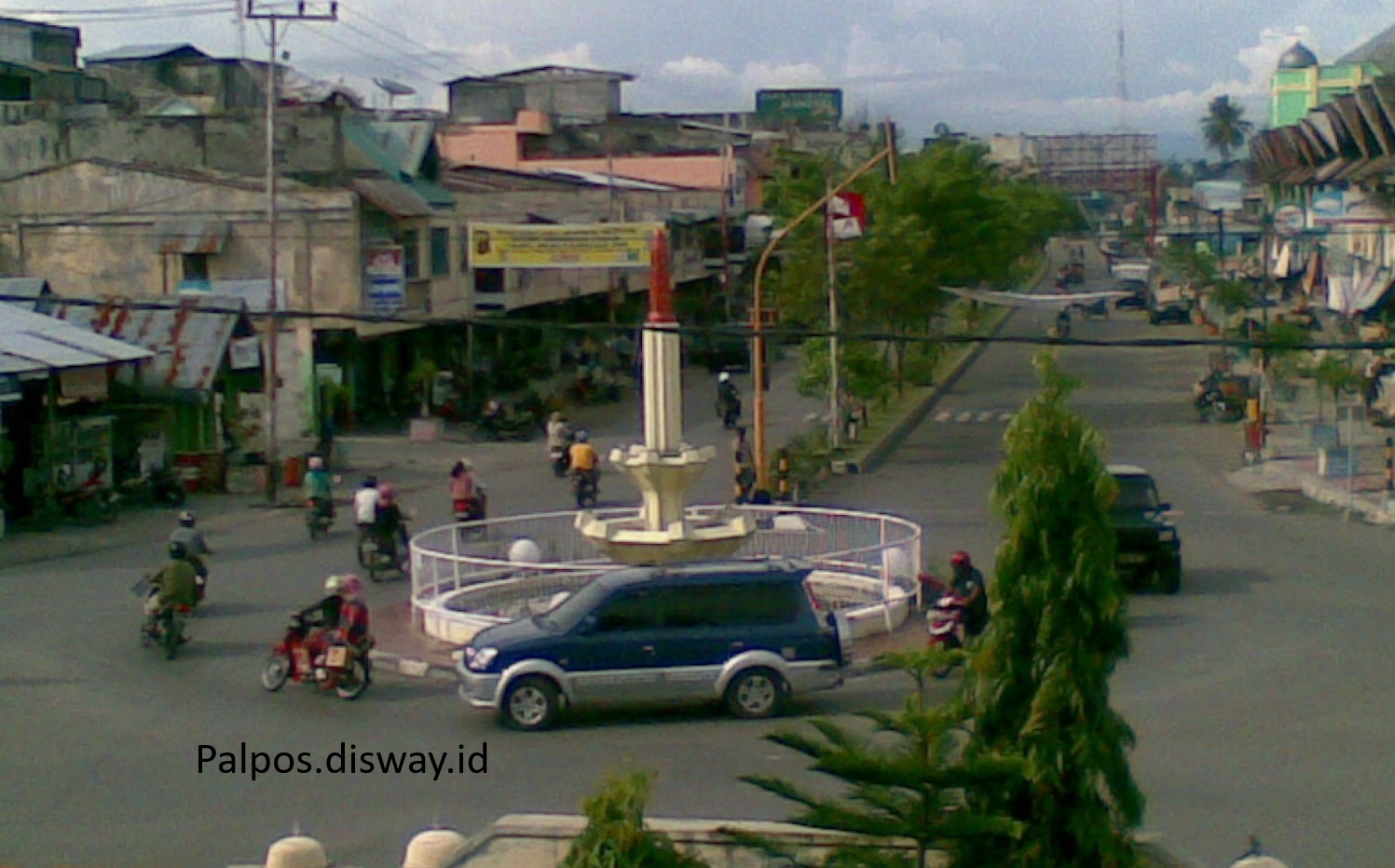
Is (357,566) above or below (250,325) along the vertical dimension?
below

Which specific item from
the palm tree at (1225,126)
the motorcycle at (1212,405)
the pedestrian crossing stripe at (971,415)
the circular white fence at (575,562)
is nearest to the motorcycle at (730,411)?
the pedestrian crossing stripe at (971,415)

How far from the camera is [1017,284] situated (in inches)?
3046

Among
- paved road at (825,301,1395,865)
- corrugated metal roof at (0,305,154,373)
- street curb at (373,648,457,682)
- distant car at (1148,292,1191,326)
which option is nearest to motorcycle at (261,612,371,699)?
street curb at (373,648,457,682)

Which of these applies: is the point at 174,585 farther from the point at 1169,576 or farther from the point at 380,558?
the point at 1169,576

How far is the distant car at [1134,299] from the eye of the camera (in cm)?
7840

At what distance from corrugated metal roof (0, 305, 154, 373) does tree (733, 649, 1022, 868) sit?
19.3 metres

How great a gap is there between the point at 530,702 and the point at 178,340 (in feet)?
60.7

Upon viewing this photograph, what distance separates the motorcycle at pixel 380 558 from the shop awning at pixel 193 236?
17.2 metres

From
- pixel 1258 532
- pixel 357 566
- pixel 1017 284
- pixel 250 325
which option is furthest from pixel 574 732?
pixel 1017 284

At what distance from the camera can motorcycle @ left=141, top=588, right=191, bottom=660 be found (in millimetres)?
16625

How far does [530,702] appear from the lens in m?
14.0

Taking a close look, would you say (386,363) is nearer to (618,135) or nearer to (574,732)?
(574,732)

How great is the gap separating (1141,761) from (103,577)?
522 inches

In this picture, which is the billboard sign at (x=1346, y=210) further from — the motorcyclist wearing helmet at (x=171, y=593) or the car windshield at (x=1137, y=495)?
the motorcyclist wearing helmet at (x=171, y=593)
